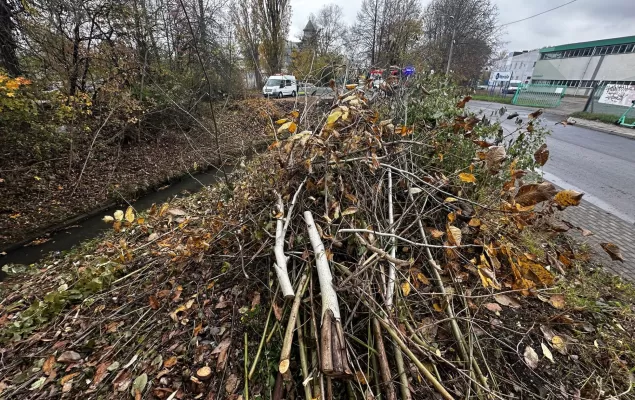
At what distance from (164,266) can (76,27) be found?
6.25 m

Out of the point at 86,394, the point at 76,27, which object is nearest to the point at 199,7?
the point at 76,27

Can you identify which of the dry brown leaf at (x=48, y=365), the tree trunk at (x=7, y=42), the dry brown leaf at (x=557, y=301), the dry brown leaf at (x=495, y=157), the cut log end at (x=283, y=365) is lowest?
the dry brown leaf at (x=48, y=365)

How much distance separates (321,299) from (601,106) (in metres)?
19.1

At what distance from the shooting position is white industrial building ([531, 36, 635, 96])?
75.6 feet

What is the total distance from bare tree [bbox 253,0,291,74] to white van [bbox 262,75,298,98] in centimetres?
158

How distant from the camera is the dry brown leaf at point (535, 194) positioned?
6.07ft

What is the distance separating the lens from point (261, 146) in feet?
31.2

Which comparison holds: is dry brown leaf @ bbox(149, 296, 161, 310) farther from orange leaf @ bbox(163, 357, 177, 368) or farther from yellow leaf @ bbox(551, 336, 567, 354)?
yellow leaf @ bbox(551, 336, 567, 354)

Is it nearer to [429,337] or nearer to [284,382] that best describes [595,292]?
[429,337]

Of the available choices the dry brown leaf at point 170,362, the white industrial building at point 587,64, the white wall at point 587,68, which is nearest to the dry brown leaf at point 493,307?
the dry brown leaf at point 170,362

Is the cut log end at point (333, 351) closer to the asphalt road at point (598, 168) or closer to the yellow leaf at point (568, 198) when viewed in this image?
the yellow leaf at point (568, 198)

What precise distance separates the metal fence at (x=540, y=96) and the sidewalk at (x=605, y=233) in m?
17.8

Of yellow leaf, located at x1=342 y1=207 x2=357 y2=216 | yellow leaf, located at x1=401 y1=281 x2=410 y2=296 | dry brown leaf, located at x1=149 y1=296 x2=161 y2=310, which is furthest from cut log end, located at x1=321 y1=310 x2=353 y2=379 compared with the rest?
dry brown leaf, located at x1=149 y1=296 x2=161 y2=310

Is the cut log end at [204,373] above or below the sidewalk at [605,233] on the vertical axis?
above
